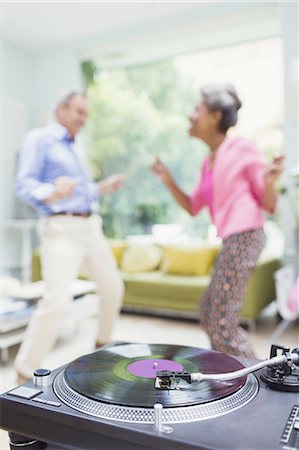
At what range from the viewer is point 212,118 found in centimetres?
143

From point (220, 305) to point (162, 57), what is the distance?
280cm

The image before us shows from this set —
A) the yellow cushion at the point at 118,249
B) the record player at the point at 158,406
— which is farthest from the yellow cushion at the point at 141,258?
the record player at the point at 158,406

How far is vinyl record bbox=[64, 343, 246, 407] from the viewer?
603 mm

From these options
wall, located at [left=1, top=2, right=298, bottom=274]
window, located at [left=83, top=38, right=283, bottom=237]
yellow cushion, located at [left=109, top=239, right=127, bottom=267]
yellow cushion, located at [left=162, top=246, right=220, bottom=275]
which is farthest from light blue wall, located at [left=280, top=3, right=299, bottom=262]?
yellow cushion, located at [left=109, top=239, right=127, bottom=267]

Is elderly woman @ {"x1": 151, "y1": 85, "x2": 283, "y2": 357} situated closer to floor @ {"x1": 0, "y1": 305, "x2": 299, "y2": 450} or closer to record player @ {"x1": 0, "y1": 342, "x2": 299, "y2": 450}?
record player @ {"x1": 0, "y1": 342, "x2": 299, "y2": 450}

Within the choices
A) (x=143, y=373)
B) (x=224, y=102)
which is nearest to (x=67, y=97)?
(x=224, y=102)

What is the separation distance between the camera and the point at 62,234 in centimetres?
178

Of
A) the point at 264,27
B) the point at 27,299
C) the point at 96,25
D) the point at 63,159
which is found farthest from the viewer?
the point at 264,27

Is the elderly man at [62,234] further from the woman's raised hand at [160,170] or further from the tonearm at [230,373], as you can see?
the tonearm at [230,373]

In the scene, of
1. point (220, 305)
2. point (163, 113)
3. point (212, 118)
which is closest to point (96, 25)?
point (212, 118)

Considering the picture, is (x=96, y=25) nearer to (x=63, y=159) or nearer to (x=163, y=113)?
(x=63, y=159)

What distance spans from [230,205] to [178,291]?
160 centimetres

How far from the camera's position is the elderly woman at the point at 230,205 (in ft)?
4.25

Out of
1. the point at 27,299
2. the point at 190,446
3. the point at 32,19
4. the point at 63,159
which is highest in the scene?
the point at 32,19
